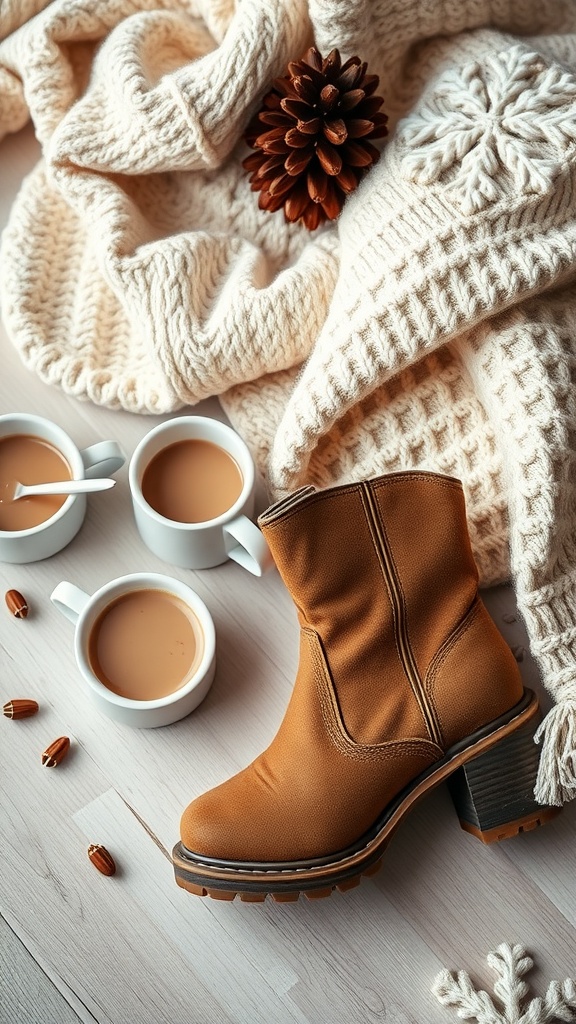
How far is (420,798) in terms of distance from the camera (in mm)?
758

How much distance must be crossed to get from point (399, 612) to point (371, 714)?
8 cm

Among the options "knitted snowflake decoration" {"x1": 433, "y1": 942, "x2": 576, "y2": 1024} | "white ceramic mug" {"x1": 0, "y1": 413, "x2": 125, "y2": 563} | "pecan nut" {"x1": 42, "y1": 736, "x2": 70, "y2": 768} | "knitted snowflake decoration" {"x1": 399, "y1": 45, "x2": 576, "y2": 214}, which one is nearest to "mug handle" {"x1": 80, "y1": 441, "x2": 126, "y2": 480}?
"white ceramic mug" {"x1": 0, "y1": 413, "x2": 125, "y2": 563}

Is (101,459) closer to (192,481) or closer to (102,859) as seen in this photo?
(192,481)

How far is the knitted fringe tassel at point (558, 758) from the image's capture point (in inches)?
29.0

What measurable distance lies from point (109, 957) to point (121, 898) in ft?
0.14

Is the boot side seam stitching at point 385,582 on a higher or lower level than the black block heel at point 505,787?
higher

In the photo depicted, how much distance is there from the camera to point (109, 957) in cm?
75

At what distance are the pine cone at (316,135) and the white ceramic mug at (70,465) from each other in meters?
0.27

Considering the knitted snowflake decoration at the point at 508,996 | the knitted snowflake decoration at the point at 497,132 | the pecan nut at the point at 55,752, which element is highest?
the knitted snowflake decoration at the point at 497,132

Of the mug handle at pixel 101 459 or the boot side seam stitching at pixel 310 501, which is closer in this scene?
the boot side seam stitching at pixel 310 501

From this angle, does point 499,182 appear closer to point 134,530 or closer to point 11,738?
point 134,530

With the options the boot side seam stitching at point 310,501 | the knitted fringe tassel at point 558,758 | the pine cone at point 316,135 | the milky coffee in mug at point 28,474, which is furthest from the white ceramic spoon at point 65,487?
the knitted fringe tassel at point 558,758

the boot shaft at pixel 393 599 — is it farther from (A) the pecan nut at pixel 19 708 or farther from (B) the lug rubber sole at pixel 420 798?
(A) the pecan nut at pixel 19 708

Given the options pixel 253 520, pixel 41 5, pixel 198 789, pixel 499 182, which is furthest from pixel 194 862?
pixel 41 5
